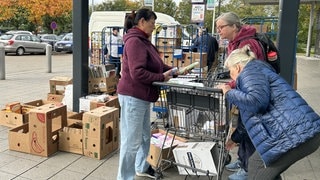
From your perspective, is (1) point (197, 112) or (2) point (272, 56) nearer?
(1) point (197, 112)

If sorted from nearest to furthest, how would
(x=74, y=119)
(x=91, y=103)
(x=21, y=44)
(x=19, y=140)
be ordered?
(x=19, y=140) < (x=74, y=119) < (x=91, y=103) < (x=21, y=44)

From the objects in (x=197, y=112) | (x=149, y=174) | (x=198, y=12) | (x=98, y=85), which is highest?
(x=198, y=12)

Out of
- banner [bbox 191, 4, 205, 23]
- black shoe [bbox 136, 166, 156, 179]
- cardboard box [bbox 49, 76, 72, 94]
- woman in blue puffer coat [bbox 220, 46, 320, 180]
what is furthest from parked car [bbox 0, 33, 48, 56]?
woman in blue puffer coat [bbox 220, 46, 320, 180]

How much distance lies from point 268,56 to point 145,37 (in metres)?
1.26

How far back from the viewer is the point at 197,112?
10.3ft

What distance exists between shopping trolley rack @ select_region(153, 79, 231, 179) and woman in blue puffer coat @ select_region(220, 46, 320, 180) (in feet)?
1.64

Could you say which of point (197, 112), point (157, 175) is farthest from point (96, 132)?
point (197, 112)

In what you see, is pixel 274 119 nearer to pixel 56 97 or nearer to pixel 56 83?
pixel 56 97

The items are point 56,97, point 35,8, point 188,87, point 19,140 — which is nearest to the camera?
point 188,87

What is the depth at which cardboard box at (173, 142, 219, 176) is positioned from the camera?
334 centimetres

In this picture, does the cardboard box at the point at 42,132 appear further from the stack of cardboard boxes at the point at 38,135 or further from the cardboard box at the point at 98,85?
the cardboard box at the point at 98,85

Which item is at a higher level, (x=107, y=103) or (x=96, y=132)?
(x=107, y=103)

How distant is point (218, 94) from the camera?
9.59ft

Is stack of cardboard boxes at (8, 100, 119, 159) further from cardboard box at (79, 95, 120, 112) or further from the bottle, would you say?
the bottle
